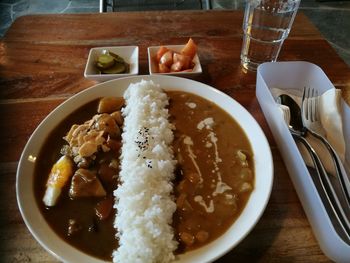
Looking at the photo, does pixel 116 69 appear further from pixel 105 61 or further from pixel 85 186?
pixel 85 186

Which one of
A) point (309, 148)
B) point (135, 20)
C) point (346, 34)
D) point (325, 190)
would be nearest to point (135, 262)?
point (325, 190)

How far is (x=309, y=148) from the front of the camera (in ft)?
4.58

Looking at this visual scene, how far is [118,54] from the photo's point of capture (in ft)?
6.87

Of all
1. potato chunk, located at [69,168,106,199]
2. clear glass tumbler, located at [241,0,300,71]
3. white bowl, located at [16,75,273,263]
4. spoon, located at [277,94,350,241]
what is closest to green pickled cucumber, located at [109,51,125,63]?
white bowl, located at [16,75,273,263]

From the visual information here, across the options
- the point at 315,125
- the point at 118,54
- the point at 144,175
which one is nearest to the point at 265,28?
the point at 315,125

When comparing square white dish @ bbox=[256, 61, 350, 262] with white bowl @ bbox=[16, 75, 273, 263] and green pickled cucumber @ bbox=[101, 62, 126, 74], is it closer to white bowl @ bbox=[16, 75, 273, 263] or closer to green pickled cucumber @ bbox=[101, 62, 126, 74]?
white bowl @ bbox=[16, 75, 273, 263]

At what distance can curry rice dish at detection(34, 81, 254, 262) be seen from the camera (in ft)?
3.94

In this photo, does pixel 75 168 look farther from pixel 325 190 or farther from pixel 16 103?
pixel 325 190

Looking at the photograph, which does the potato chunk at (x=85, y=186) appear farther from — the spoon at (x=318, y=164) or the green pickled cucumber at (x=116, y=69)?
Answer: the spoon at (x=318, y=164)

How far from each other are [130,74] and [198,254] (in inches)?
46.8

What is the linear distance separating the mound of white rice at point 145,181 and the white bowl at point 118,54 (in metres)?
0.21

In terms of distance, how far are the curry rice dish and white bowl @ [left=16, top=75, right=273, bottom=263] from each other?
0.10 feet

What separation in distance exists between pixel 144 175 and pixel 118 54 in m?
1.05

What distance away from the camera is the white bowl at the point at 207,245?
44.1 inches
